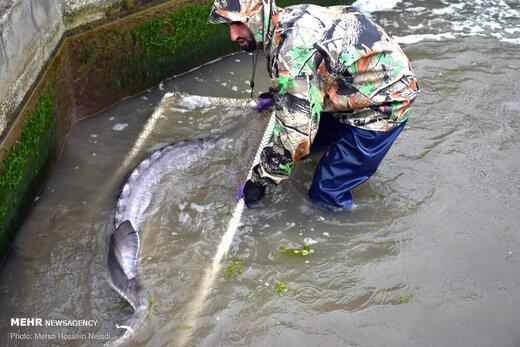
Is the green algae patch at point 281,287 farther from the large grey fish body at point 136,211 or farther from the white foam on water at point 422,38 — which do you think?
the white foam on water at point 422,38

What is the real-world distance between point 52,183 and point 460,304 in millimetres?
3582

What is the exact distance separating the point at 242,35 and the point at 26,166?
7.13 feet

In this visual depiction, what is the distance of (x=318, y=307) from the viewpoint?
14.6 feet

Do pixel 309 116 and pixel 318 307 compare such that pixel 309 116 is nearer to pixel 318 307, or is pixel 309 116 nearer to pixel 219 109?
pixel 318 307

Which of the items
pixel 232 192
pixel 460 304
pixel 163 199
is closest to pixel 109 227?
pixel 163 199

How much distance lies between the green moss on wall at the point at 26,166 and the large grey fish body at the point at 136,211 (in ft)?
2.61

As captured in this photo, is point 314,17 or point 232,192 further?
point 232,192

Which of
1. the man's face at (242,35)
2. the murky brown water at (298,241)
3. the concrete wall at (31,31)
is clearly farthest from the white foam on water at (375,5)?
the man's face at (242,35)

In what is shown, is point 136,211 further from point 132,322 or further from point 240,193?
point 132,322

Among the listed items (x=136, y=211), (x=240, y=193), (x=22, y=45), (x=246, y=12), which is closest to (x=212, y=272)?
(x=240, y=193)

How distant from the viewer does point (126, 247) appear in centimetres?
455

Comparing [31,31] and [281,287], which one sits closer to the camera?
[281,287]

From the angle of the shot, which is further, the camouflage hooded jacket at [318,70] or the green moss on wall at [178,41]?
the green moss on wall at [178,41]

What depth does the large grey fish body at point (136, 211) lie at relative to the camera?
4402 millimetres
